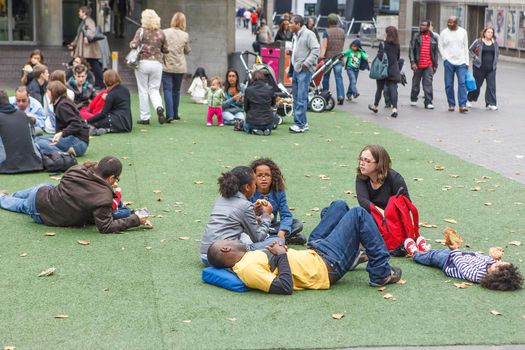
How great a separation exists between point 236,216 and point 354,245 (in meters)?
1.01

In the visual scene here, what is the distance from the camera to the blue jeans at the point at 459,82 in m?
20.9

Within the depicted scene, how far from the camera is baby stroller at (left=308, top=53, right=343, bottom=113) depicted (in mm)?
20469

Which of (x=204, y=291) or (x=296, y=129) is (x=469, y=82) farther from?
(x=204, y=291)

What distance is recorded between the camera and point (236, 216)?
852 cm

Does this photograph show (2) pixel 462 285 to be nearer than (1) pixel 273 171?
Yes

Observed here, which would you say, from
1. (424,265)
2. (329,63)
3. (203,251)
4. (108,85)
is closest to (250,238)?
(203,251)

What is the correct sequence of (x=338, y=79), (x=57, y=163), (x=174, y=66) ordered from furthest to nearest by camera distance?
(x=338, y=79)
(x=174, y=66)
(x=57, y=163)

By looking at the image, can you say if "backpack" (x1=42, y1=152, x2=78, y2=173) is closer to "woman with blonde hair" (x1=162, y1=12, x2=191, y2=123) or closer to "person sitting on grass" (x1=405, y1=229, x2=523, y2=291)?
"woman with blonde hair" (x1=162, y1=12, x2=191, y2=123)

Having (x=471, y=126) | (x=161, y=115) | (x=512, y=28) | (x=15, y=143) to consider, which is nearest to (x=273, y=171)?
(x=15, y=143)

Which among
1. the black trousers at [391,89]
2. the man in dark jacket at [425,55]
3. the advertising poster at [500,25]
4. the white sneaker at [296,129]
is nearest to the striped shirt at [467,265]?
the white sneaker at [296,129]

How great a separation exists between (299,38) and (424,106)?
18.0 ft

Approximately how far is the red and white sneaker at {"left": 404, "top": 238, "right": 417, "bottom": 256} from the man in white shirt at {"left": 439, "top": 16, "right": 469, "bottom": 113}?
12.2m

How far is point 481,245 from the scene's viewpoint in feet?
31.5

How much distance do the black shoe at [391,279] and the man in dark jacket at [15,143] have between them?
590 cm
